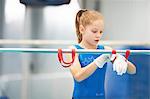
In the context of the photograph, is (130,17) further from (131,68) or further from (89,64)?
(89,64)

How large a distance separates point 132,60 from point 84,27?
9.7 inches

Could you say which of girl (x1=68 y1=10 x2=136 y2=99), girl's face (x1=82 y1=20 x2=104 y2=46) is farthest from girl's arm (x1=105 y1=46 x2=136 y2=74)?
girl's face (x1=82 y1=20 x2=104 y2=46)

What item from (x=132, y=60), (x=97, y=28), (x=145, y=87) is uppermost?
(x=97, y=28)

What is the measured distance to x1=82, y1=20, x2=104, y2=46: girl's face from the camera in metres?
1.27

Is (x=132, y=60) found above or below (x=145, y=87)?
above

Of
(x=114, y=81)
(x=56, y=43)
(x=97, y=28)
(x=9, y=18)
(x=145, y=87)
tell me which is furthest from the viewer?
(x=9, y=18)

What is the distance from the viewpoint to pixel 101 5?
243cm

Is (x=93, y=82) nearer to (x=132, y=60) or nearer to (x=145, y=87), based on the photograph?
(x=132, y=60)

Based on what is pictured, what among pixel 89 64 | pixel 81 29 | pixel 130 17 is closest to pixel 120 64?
pixel 89 64

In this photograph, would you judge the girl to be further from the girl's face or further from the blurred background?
the blurred background

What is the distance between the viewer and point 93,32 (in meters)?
1.27

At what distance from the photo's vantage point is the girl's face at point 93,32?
1.27 metres

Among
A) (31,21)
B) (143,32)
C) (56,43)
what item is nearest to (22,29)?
(31,21)

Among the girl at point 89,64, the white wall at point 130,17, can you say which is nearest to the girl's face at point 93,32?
the girl at point 89,64
